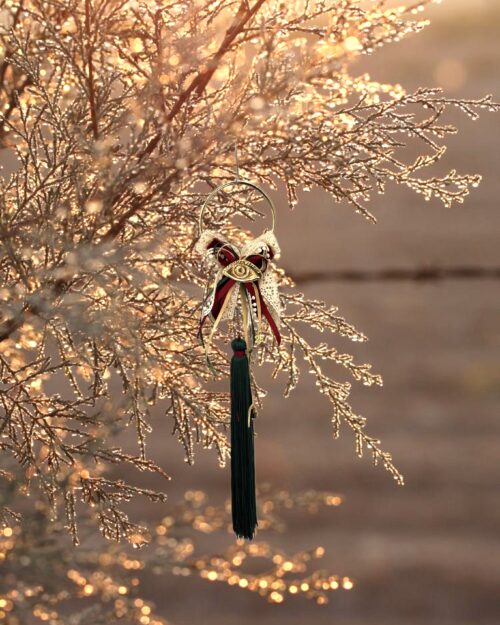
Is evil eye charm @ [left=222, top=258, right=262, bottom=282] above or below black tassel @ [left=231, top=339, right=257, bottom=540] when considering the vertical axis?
above

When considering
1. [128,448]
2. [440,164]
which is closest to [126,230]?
[128,448]

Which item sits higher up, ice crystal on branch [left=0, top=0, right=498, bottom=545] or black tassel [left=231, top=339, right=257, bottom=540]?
ice crystal on branch [left=0, top=0, right=498, bottom=545]

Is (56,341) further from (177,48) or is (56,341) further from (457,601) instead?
(457,601)

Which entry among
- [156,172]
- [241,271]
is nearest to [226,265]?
[241,271]

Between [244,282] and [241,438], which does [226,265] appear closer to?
[244,282]

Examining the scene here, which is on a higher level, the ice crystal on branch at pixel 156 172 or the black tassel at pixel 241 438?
the ice crystal on branch at pixel 156 172
